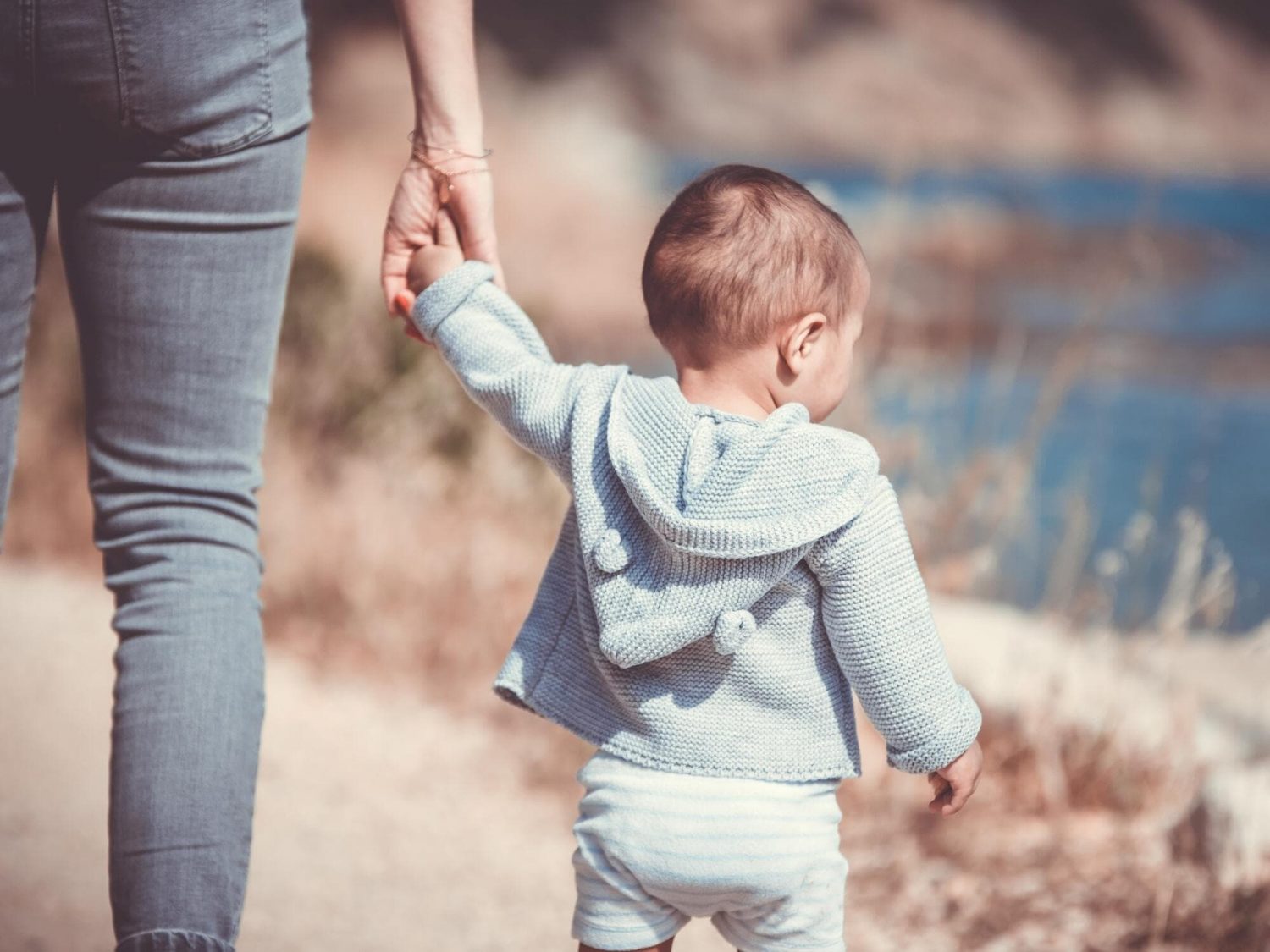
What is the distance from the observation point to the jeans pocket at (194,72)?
1.23m

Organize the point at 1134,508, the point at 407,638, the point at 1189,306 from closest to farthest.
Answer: the point at 407,638
the point at 1134,508
the point at 1189,306

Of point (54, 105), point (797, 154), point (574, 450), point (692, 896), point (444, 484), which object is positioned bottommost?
point (692, 896)

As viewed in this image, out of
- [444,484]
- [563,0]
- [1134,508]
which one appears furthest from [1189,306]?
[563,0]

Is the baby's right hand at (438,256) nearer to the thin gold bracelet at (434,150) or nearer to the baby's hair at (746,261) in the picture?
the thin gold bracelet at (434,150)

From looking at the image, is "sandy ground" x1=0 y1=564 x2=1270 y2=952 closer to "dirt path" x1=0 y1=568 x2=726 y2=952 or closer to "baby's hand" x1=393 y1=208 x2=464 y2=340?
"dirt path" x1=0 y1=568 x2=726 y2=952

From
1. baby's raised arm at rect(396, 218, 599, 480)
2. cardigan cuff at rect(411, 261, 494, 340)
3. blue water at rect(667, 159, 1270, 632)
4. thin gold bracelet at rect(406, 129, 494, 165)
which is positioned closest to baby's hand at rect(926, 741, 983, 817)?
baby's raised arm at rect(396, 218, 599, 480)

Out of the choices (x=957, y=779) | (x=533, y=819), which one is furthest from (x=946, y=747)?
(x=533, y=819)

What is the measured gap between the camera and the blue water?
3270 mm

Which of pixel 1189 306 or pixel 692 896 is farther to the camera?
pixel 1189 306

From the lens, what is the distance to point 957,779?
1355 mm

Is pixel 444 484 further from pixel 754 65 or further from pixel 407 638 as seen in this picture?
pixel 754 65

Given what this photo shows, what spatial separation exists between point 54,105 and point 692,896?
955mm

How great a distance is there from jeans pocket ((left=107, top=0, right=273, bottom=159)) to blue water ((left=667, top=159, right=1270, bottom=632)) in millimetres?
1084

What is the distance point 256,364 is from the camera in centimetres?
144
